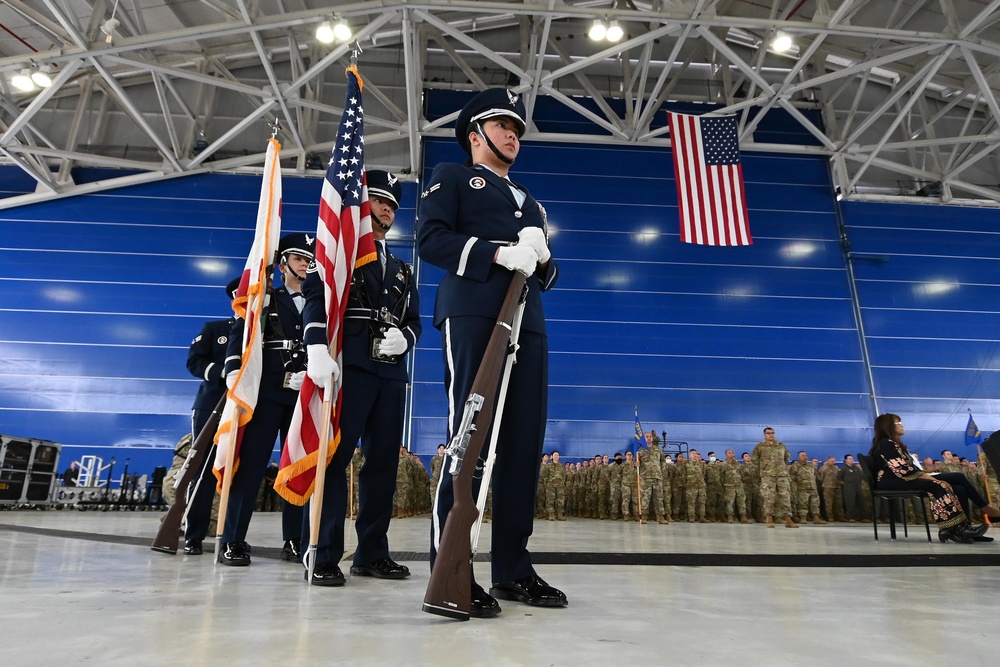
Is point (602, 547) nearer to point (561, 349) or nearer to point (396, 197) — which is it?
point (396, 197)

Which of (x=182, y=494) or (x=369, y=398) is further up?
(x=369, y=398)

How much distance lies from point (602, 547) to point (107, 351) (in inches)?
420

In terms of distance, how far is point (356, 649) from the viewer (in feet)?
3.29

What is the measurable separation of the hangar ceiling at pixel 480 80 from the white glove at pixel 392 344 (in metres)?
7.89

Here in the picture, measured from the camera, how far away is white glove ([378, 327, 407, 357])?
7.11ft

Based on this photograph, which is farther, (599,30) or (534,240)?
(599,30)

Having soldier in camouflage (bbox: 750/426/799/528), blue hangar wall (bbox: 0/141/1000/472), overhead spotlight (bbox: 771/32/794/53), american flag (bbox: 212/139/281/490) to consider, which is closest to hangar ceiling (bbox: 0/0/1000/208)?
overhead spotlight (bbox: 771/32/794/53)

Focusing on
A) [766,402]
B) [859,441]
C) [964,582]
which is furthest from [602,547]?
[859,441]

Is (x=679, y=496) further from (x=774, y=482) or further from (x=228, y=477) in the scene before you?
(x=228, y=477)

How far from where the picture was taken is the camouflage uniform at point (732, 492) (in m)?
8.41

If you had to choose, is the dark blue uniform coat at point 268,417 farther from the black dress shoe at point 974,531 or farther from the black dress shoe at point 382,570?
the black dress shoe at point 974,531

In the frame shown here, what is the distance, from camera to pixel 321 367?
6.56 feet

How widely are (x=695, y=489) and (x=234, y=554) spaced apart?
24.3 feet

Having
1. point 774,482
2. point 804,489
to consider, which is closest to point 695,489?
point 774,482
